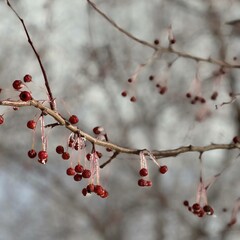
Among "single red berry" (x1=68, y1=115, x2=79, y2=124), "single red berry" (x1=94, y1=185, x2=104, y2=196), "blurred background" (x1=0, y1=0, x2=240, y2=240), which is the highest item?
"blurred background" (x1=0, y1=0, x2=240, y2=240)

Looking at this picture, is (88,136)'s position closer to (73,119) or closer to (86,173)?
(73,119)

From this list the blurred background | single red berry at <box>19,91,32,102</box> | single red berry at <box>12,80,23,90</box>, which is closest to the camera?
single red berry at <box>19,91,32,102</box>

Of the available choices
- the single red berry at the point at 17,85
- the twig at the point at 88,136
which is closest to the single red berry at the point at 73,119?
the twig at the point at 88,136

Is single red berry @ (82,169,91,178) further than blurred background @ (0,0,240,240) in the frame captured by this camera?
No

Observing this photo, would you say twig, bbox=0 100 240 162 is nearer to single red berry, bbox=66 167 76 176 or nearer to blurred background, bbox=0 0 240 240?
single red berry, bbox=66 167 76 176

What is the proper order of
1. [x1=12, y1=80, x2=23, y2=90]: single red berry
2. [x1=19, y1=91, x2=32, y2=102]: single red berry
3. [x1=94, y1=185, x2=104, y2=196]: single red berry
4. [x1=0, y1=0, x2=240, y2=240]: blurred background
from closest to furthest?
1. [x1=19, y1=91, x2=32, y2=102]: single red berry
2. [x1=12, y1=80, x2=23, y2=90]: single red berry
3. [x1=94, y1=185, x2=104, y2=196]: single red berry
4. [x1=0, y1=0, x2=240, y2=240]: blurred background

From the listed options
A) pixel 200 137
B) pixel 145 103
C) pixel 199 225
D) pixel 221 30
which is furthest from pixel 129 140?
pixel 221 30

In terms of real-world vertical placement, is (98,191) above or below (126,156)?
below

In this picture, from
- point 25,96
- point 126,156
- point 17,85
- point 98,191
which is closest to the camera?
point 25,96

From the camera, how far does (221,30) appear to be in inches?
161

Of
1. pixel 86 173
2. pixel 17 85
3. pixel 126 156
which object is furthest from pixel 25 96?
pixel 126 156

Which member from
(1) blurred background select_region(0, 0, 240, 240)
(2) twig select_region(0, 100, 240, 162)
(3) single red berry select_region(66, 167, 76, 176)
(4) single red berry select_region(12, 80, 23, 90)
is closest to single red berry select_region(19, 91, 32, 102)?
(2) twig select_region(0, 100, 240, 162)

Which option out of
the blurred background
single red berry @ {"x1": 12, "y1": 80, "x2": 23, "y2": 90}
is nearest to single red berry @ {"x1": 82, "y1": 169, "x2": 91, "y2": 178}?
single red berry @ {"x1": 12, "y1": 80, "x2": 23, "y2": 90}

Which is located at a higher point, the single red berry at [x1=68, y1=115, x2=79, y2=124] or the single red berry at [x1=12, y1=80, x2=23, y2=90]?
the single red berry at [x1=12, y1=80, x2=23, y2=90]
